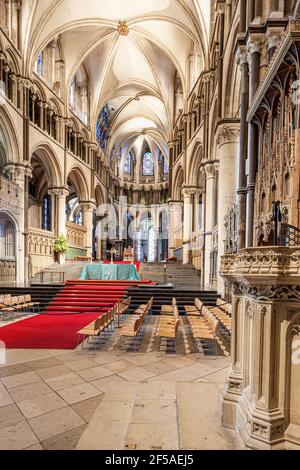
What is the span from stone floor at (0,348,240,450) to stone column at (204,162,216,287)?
9.26 metres

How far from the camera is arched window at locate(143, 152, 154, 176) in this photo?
40.5 m

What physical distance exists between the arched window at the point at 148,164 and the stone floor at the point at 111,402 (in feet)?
119

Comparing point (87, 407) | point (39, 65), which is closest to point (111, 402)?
point (87, 407)

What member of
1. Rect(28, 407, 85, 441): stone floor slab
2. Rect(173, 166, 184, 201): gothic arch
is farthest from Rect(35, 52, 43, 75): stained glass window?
Rect(28, 407, 85, 441): stone floor slab

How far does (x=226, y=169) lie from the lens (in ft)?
38.1

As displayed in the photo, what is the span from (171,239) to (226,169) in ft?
53.1

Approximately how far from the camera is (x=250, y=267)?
2.84 m

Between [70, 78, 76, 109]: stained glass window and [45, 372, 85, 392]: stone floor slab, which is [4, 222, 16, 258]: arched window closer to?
[45, 372, 85, 392]: stone floor slab

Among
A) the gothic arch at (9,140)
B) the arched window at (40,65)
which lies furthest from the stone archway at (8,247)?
the arched window at (40,65)

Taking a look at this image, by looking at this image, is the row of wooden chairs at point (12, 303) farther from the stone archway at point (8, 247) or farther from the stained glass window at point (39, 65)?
the stained glass window at point (39, 65)

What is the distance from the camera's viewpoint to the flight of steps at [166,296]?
11.3 meters

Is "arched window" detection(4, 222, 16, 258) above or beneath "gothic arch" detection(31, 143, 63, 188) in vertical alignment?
beneath
